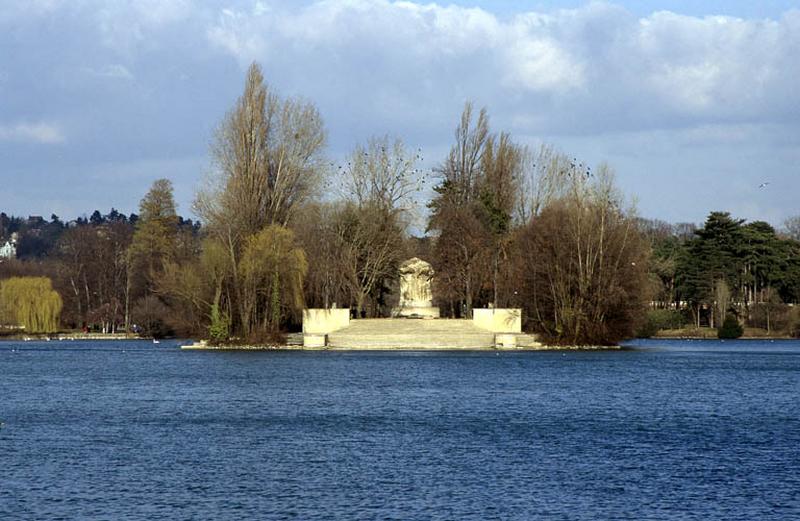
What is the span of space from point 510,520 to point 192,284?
44869 millimetres

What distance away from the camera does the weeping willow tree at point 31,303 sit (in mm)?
77375

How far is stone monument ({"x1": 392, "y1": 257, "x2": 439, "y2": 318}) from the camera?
70.9 m

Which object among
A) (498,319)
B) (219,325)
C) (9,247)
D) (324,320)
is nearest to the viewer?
(219,325)

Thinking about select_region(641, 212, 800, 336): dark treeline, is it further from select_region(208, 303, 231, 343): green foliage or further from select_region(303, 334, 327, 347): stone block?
select_region(208, 303, 231, 343): green foliage

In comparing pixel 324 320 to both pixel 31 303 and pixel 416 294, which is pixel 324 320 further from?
pixel 31 303

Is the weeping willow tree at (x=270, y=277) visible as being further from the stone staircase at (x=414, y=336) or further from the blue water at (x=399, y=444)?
the blue water at (x=399, y=444)

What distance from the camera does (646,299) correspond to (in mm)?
60250

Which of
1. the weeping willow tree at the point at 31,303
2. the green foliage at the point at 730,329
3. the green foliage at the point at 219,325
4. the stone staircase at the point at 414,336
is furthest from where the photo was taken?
the green foliage at the point at 730,329

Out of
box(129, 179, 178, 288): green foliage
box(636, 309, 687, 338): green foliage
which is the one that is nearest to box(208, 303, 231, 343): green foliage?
box(129, 179, 178, 288): green foliage

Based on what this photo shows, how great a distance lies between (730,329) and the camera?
7912cm

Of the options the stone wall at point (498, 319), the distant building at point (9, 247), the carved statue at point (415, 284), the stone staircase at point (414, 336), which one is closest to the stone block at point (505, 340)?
the stone staircase at point (414, 336)

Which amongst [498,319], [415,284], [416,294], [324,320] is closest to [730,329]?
[416,294]

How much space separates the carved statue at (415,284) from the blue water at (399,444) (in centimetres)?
2405

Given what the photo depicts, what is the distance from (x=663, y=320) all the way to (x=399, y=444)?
62540 millimetres
